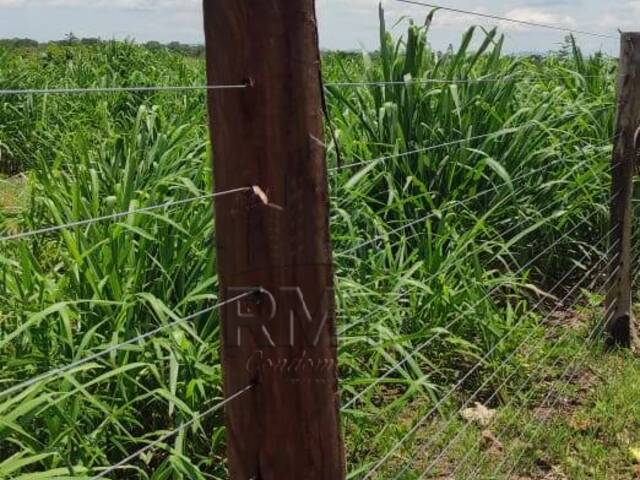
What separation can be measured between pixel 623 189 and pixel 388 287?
1340 millimetres

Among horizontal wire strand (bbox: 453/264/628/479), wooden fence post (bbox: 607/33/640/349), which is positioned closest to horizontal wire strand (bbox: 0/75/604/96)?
wooden fence post (bbox: 607/33/640/349)

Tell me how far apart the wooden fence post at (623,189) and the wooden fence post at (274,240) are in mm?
2879

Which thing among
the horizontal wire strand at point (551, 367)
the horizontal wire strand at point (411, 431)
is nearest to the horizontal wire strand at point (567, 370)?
the horizontal wire strand at point (551, 367)

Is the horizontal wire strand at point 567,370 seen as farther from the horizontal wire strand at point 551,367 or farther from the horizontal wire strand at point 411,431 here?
the horizontal wire strand at point 411,431

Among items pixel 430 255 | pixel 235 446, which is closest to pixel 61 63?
pixel 430 255

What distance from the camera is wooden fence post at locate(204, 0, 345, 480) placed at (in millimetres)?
1336

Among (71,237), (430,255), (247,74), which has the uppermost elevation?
(247,74)

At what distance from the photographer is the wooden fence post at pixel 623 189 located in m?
3.97

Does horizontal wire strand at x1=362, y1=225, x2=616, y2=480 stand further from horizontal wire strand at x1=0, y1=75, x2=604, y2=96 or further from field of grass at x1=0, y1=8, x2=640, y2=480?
horizontal wire strand at x1=0, y1=75, x2=604, y2=96

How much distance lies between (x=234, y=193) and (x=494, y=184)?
3.33 m

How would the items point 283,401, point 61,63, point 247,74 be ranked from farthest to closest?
1. point 61,63
2. point 283,401
3. point 247,74

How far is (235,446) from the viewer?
148 centimetres

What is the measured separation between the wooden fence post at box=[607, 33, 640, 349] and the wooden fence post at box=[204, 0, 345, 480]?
2879mm

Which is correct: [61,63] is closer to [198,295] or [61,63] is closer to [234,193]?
[198,295]
